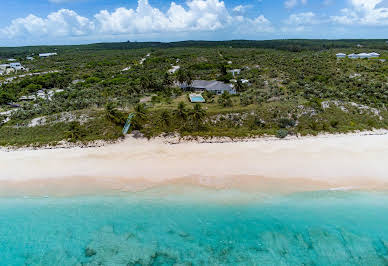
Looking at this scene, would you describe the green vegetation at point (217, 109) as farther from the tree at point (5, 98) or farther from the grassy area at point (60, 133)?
the grassy area at point (60, 133)

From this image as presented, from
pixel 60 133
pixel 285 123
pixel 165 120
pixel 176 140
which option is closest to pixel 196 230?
pixel 176 140

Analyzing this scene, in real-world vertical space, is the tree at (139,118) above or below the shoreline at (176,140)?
above

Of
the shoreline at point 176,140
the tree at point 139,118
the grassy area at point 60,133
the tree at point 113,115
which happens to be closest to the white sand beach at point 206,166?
the shoreline at point 176,140

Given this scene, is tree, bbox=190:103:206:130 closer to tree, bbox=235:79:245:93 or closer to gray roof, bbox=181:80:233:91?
gray roof, bbox=181:80:233:91

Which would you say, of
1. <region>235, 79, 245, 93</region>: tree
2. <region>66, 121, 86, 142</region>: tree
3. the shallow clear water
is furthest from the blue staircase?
<region>235, 79, 245, 93</region>: tree

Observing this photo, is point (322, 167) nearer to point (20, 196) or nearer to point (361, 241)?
point (361, 241)

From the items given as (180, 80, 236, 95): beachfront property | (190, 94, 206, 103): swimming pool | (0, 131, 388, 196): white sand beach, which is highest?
(180, 80, 236, 95): beachfront property
